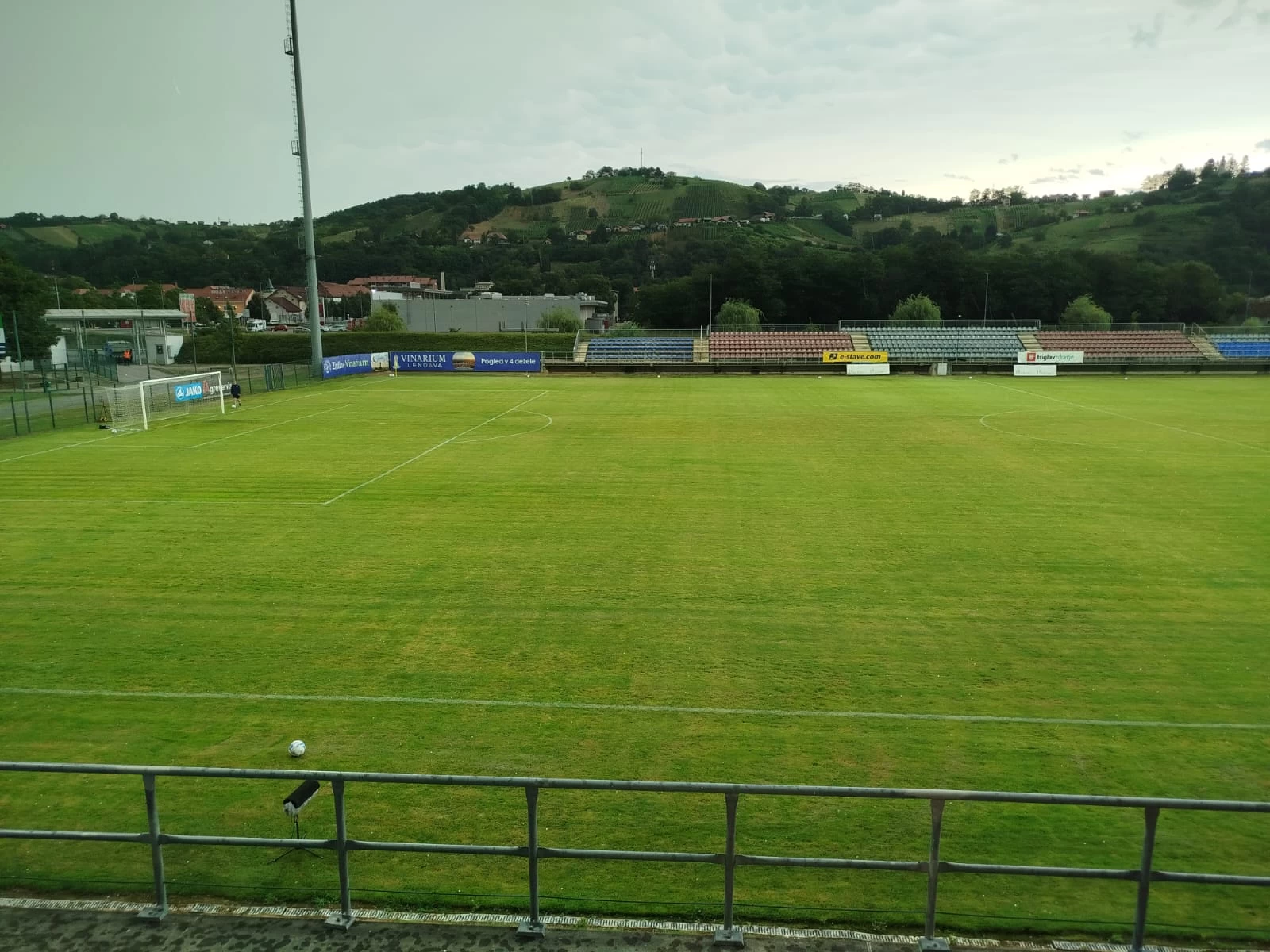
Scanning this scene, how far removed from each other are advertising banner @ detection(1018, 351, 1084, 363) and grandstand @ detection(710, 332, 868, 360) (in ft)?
47.9

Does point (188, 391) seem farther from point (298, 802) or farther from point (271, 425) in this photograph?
point (298, 802)

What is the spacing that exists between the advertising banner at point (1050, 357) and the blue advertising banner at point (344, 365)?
160ft

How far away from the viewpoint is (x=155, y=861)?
16.9ft

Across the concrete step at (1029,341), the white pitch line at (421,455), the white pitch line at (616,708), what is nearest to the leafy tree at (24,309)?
the white pitch line at (421,455)

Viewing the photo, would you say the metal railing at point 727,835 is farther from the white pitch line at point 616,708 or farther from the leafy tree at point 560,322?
the leafy tree at point 560,322

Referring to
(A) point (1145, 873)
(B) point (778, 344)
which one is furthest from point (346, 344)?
(A) point (1145, 873)

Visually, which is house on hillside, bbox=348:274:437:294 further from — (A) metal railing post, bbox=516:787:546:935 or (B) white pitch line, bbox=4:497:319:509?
(A) metal railing post, bbox=516:787:546:935

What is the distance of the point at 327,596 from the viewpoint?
44.3 feet

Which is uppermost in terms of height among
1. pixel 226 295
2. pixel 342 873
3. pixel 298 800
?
pixel 226 295

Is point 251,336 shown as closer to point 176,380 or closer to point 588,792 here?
point 176,380

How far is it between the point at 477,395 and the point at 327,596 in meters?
34.5

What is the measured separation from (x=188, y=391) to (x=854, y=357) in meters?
45.4

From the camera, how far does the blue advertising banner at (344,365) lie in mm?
57222

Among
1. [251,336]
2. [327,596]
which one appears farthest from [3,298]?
[327,596]
